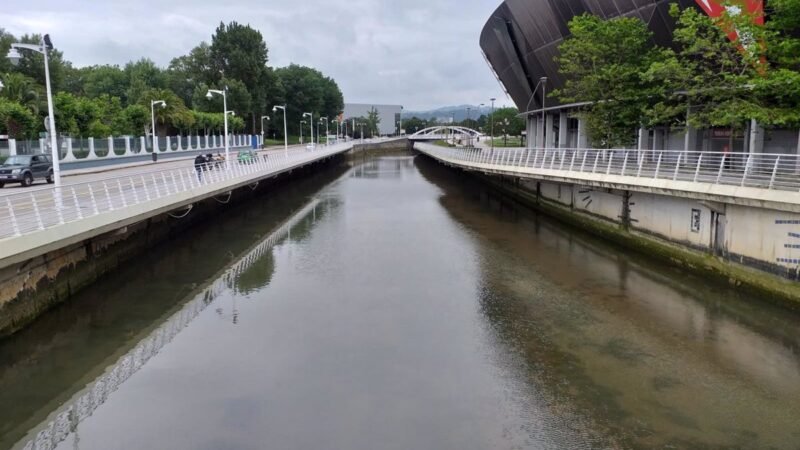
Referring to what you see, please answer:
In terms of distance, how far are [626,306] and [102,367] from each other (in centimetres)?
1385

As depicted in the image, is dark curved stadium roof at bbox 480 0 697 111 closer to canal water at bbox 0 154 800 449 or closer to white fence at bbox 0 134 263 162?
canal water at bbox 0 154 800 449

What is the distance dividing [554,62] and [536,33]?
9.33 ft

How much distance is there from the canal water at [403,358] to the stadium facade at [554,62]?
34.5 ft

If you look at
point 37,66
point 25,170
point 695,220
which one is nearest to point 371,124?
point 37,66

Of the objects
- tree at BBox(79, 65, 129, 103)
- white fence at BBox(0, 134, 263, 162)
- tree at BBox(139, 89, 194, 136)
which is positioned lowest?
white fence at BBox(0, 134, 263, 162)

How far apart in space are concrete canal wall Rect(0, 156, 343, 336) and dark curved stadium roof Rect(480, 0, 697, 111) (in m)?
25.3

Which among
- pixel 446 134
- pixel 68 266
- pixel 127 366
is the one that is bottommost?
pixel 127 366

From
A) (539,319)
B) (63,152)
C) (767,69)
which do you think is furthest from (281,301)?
(63,152)

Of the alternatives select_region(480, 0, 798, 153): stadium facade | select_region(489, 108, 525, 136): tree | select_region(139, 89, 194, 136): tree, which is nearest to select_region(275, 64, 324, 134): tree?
select_region(489, 108, 525, 136): tree

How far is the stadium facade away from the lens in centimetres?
2872

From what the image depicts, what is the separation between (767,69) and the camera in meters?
21.3

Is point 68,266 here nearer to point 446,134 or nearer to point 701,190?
point 701,190

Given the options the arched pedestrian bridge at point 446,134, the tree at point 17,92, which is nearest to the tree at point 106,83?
the tree at point 17,92

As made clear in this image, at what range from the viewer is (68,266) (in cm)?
1798
